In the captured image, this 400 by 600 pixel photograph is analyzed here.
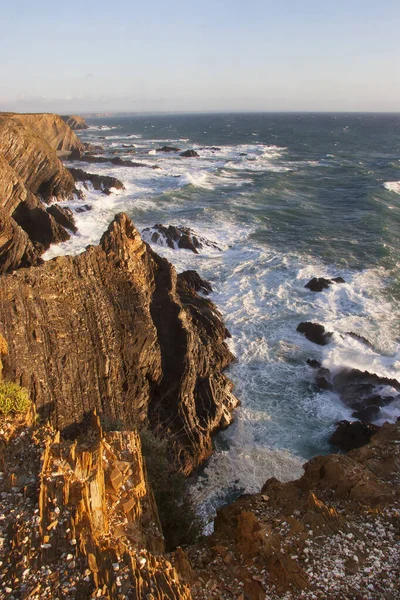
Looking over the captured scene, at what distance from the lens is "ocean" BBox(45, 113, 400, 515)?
17.4m

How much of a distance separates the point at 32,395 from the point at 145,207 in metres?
36.5

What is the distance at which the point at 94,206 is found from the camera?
146 feet

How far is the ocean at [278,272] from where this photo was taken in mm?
17359

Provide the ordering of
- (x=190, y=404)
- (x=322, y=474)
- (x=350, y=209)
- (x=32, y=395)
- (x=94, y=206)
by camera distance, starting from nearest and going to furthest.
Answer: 1. (x=322, y=474)
2. (x=32, y=395)
3. (x=190, y=404)
4. (x=94, y=206)
5. (x=350, y=209)

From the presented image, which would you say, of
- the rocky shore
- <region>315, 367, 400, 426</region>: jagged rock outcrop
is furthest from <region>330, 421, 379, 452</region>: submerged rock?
<region>315, 367, 400, 426</region>: jagged rock outcrop

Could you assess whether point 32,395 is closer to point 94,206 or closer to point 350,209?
point 94,206

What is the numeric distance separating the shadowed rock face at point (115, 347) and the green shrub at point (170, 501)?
260cm

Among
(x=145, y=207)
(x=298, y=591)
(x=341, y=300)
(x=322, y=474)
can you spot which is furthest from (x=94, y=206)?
(x=298, y=591)

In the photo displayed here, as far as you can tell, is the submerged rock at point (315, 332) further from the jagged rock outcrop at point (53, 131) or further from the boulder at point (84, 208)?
the jagged rock outcrop at point (53, 131)

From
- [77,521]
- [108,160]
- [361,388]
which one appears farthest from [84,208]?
[77,521]

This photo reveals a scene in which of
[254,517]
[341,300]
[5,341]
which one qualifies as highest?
[5,341]

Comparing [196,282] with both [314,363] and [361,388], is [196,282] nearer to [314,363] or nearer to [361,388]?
[314,363]

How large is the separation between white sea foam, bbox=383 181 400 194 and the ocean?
207 millimetres

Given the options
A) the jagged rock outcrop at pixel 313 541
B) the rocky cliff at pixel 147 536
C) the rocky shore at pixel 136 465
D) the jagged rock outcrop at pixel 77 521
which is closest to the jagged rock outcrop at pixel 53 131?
→ the rocky shore at pixel 136 465
